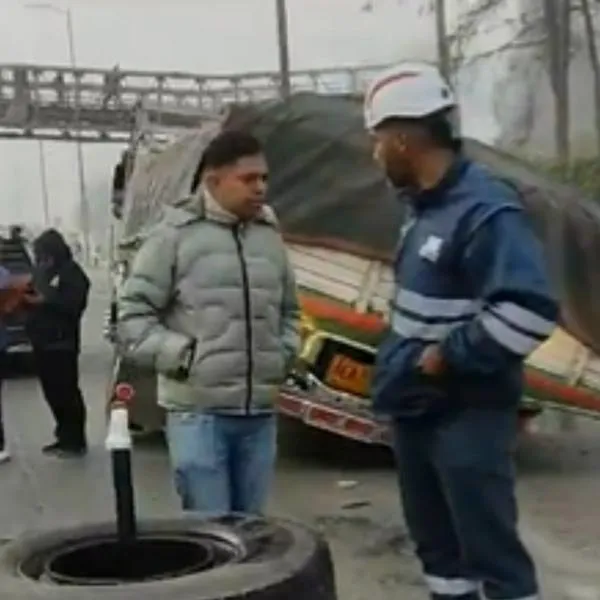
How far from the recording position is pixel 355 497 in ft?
32.2

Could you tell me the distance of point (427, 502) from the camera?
16.0 feet

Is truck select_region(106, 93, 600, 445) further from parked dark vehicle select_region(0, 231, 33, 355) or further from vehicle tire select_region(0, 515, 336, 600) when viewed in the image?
parked dark vehicle select_region(0, 231, 33, 355)

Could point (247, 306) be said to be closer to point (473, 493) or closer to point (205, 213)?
point (205, 213)

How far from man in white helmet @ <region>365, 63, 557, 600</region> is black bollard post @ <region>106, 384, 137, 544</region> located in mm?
787

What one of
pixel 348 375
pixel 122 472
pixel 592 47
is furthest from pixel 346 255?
pixel 592 47

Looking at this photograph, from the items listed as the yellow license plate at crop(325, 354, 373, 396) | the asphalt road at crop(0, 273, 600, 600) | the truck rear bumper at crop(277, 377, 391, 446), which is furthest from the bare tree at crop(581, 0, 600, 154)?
the truck rear bumper at crop(277, 377, 391, 446)

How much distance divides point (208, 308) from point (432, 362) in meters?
1.07

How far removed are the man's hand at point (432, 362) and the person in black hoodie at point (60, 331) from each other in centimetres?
733

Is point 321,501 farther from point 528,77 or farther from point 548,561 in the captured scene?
point 528,77

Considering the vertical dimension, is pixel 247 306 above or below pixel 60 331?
above

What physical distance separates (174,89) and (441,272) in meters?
65.0

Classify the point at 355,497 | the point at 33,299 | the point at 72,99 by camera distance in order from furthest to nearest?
the point at 72,99, the point at 33,299, the point at 355,497

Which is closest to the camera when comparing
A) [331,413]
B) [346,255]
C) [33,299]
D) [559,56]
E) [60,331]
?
[331,413]

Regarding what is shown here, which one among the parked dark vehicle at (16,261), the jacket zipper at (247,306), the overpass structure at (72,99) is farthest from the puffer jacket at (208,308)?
the overpass structure at (72,99)
